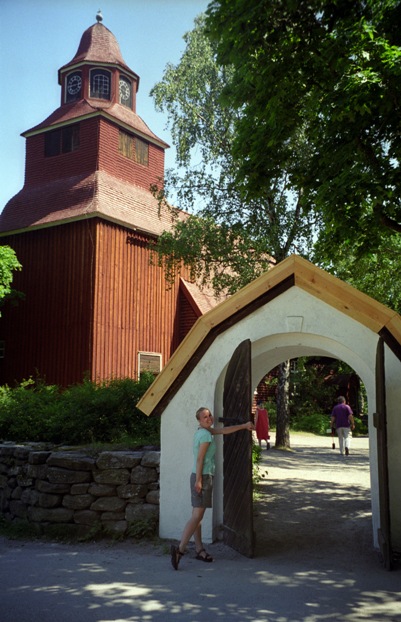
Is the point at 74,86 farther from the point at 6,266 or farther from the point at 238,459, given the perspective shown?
the point at 238,459

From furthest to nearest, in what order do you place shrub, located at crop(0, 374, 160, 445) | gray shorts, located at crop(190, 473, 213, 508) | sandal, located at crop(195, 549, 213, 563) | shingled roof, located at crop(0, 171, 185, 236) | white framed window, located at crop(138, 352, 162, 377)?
white framed window, located at crop(138, 352, 162, 377) < shingled roof, located at crop(0, 171, 185, 236) < shrub, located at crop(0, 374, 160, 445) < sandal, located at crop(195, 549, 213, 563) < gray shorts, located at crop(190, 473, 213, 508)

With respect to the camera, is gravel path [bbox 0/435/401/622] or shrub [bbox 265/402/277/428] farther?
shrub [bbox 265/402/277/428]

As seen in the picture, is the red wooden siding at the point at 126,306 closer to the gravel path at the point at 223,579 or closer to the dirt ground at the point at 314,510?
the dirt ground at the point at 314,510

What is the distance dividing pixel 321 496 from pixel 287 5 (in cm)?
824

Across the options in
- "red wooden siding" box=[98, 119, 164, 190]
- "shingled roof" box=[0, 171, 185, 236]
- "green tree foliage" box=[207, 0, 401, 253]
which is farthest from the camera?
"red wooden siding" box=[98, 119, 164, 190]

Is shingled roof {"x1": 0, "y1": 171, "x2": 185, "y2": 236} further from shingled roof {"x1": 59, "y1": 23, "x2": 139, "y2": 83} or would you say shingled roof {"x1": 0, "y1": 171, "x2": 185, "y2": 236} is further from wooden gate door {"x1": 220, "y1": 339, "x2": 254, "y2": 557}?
wooden gate door {"x1": 220, "y1": 339, "x2": 254, "y2": 557}

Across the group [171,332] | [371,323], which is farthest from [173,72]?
[371,323]

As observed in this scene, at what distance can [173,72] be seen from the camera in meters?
21.6

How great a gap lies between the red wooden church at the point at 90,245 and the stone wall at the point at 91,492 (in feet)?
37.6

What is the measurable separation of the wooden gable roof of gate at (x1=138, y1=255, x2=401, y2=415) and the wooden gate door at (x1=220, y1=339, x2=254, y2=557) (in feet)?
1.78

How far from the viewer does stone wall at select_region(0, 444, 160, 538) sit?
8.30 m

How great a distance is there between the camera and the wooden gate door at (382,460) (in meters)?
6.64

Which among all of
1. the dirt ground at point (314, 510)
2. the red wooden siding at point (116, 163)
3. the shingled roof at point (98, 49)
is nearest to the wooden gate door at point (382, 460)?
the dirt ground at point (314, 510)

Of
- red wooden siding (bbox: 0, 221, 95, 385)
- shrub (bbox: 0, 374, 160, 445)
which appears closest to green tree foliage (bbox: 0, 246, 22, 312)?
red wooden siding (bbox: 0, 221, 95, 385)
